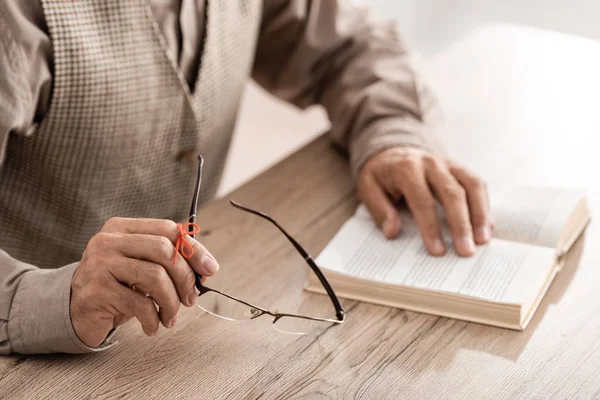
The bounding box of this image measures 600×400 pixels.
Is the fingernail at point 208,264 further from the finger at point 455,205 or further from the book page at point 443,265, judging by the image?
the finger at point 455,205

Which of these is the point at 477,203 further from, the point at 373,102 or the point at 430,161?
the point at 373,102

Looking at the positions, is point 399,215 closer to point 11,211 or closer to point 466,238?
point 466,238

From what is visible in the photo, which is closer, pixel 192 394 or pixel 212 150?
pixel 192 394

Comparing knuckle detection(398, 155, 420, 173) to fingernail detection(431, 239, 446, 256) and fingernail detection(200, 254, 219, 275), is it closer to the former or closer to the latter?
fingernail detection(431, 239, 446, 256)

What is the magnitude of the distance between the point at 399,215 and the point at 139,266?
0.49m

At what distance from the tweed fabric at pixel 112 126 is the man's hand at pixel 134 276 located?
13.5 inches

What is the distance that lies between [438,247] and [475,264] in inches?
2.3

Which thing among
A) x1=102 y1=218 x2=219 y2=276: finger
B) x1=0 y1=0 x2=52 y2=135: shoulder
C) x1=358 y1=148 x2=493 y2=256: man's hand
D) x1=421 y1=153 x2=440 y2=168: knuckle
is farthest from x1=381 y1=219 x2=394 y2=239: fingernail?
x1=0 y1=0 x2=52 y2=135: shoulder

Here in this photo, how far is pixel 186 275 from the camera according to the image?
2.81 feet

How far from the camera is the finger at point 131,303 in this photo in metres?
0.86

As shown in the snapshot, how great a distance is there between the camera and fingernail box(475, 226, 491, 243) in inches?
43.6

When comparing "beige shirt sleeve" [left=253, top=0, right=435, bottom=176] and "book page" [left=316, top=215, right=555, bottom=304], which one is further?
"beige shirt sleeve" [left=253, top=0, right=435, bottom=176]

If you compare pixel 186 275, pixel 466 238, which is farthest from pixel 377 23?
pixel 186 275

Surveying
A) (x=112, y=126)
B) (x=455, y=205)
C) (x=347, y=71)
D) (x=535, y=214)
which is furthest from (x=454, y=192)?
(x=112, y=126)
